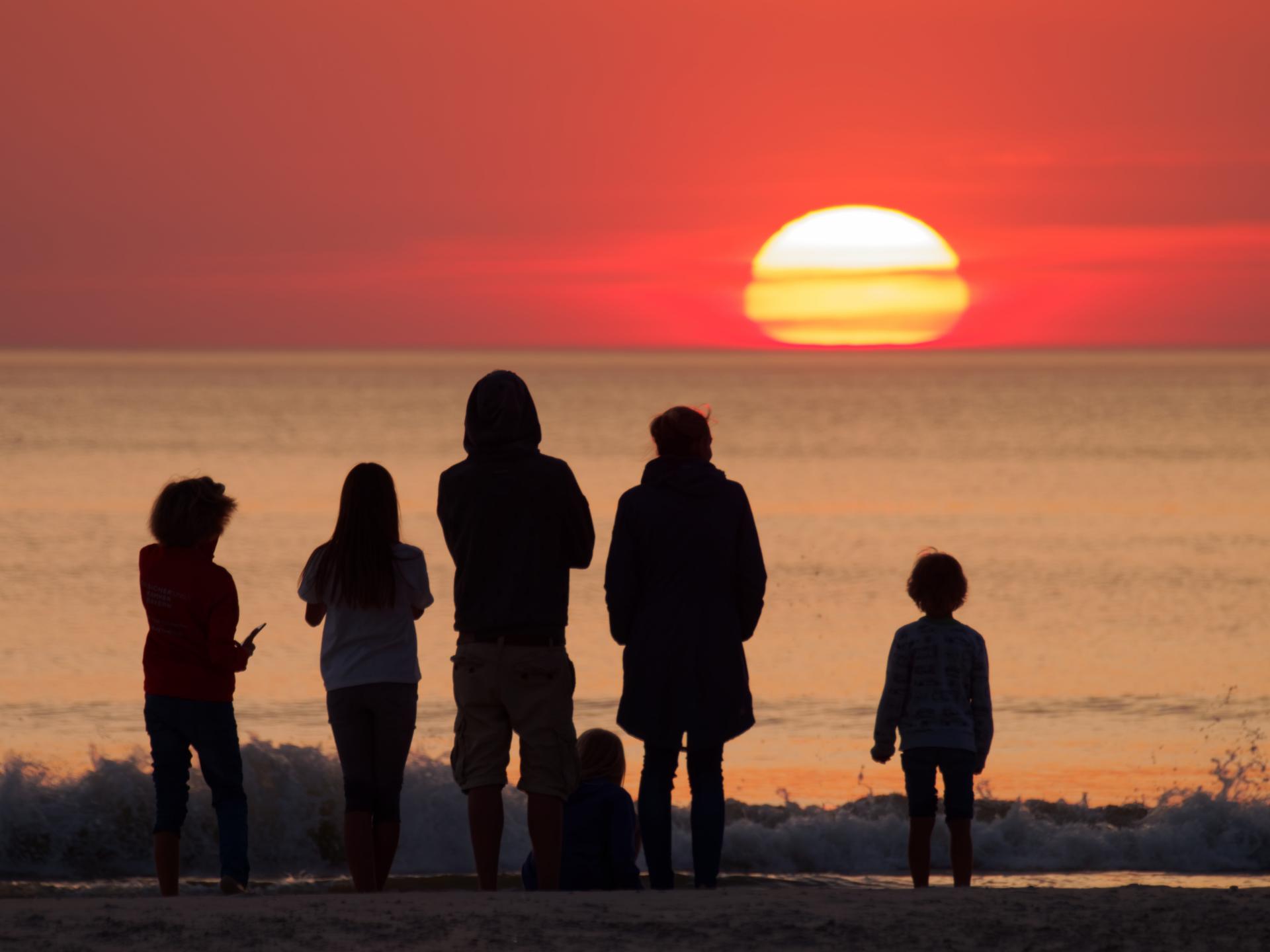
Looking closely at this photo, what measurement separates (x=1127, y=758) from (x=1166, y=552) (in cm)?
1972

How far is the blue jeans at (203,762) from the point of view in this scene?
5.99 m

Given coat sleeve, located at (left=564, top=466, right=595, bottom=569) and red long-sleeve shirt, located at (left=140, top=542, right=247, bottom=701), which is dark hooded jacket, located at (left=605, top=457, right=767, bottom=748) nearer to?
coat sleeve, located at (left=564, top=466, right=595, bottom=569)

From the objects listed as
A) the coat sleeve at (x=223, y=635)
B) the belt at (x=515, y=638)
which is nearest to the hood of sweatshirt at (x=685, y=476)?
the belt at (x=515, y=638)

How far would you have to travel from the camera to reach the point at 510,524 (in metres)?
5.83

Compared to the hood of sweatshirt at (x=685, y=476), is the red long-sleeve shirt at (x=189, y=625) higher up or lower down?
lower down

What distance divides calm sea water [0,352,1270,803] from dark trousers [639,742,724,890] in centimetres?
590

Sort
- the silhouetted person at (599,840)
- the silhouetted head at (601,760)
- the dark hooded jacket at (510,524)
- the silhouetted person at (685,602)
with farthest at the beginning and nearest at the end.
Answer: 1. the silhouetted head at (601,760)
2. the silhouetted person at (599,840)
3. the silhouetted person at (685,602)
4. the dark hooded jacket at (510,524)

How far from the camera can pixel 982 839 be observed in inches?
410

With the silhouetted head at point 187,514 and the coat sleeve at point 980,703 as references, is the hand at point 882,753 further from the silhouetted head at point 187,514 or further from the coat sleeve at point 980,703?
the silhouetted head at point 187,514

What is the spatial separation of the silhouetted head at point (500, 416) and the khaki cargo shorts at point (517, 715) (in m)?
0.70

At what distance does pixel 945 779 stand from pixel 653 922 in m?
1.90

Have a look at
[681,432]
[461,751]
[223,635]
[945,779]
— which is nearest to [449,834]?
[945,779]

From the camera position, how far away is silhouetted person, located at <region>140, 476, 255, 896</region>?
5934 mm

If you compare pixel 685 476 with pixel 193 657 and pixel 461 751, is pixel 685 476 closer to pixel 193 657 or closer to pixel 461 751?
pixel 461 751
